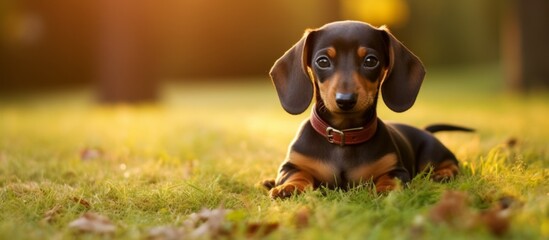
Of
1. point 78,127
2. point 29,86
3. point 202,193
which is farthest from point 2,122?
point 29,86

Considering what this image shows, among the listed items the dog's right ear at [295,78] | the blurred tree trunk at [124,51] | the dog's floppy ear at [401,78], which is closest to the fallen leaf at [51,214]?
the dog's right ear at [295,78]

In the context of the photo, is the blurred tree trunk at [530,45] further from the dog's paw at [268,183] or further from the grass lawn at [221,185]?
the dog's paw at [268,183]

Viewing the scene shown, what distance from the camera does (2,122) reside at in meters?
9.99

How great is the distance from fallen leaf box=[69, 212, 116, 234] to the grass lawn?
0.03 metres

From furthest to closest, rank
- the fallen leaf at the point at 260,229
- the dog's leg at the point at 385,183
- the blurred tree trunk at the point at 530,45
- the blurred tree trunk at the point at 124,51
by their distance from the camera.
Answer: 1. the blurred tree trunk at the point at 530,45
2. the blurred tree trunk at the point at 124,51
3. the dog's leg at the point at 385,183
4. the fallen leaf at the point at 260,229

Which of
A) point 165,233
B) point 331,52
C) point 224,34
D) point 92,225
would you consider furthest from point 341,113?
point 224,34

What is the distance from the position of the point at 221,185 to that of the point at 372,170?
3.00ft

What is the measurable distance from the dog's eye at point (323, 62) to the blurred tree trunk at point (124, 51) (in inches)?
406

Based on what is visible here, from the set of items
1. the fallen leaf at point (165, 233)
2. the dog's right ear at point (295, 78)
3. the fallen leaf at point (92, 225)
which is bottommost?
the fallen leaf at point (92, 225)

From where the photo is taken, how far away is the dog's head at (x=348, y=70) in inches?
140

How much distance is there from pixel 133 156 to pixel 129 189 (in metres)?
1.78

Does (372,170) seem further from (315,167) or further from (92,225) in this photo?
(92,225)

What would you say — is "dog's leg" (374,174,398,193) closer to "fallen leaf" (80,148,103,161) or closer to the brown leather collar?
the brown leather collar

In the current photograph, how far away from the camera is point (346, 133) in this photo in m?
3.85
